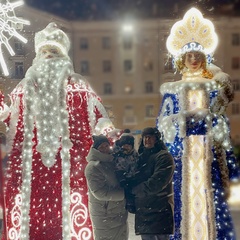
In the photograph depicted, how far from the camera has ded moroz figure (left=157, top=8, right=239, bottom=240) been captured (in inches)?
181

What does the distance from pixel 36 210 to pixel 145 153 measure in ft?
4.93

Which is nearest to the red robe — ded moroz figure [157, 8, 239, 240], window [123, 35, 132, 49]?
ded moroz figure [157, 8, 239, 240]

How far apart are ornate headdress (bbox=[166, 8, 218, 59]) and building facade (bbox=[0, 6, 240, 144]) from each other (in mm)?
1357

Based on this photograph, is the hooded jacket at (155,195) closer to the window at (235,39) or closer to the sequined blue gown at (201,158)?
the sequined blue gown at (201,158)

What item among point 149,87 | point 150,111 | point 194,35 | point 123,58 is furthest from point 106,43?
point 194,35

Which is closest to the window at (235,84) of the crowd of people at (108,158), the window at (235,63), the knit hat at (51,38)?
the crowd of people at (108,158)

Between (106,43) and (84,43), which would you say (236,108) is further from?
(84,43)

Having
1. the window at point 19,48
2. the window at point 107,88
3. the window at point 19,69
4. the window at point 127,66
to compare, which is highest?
the window at point 19,48

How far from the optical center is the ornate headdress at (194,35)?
16.0ft

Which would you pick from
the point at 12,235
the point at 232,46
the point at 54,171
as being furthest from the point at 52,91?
the point at 232,46

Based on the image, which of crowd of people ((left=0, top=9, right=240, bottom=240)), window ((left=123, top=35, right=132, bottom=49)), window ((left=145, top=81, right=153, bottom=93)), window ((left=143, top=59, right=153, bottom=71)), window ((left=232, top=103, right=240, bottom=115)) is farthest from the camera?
window ((left=232, top=103, right=240, bottom=115))

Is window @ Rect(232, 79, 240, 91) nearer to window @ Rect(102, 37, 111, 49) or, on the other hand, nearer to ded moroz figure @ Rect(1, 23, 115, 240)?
ded moroz figure @ Rect(1, 23, 115, 240)

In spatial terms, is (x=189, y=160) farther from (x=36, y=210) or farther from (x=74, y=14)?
(x=74, y=14)

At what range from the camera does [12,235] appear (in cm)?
525
